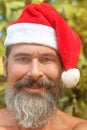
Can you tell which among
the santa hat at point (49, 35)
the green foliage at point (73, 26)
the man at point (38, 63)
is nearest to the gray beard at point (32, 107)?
the man at point (38, 63)

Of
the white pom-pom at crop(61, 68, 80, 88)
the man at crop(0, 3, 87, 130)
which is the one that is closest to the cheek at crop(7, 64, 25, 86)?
the man at crop(0, 3, 87, 130)

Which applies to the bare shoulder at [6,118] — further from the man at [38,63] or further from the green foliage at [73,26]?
the green foliage at [73,26]

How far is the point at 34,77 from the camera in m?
1.65

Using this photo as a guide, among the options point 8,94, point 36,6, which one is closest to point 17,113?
point 8,94

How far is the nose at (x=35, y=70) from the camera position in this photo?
1644 millimetres

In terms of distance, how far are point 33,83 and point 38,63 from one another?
73 millimetres

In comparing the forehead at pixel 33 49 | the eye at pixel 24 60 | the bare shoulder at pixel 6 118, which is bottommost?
the bare shoulder at pixel 6 118

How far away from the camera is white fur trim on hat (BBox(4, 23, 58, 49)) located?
1.69m

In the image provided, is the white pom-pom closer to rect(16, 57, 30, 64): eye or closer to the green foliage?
A: rect(16, 57, 30, 64): eye

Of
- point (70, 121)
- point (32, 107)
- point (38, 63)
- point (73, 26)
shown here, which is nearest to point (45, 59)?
point (38, 63)

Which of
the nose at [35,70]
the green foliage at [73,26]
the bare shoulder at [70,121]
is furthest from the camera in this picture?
the green foliage at [73,26]

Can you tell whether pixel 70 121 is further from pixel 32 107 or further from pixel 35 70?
pixel 35 70

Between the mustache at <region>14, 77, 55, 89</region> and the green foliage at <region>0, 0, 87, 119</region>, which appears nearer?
the mustache at <region>14, 77, 55, 89</region>

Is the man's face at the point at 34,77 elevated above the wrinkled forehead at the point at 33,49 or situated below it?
below
